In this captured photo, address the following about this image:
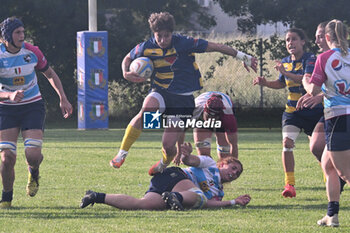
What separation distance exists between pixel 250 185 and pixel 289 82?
5.34 ft

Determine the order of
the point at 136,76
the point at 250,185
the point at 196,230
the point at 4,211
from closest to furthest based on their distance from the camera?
the point at 196,230
the point at 4,211
the point at 136,76
the point at 250,185

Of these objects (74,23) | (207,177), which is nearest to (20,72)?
(207,177)

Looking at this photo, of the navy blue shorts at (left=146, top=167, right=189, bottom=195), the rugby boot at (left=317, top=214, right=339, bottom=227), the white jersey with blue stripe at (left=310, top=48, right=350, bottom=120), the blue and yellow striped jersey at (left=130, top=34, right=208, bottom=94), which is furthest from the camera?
the blue and yellow striped jersey at (left=130, top=34, right=208, bottom=94)

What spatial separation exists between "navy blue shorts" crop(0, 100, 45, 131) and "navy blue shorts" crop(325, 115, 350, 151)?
10.9ft

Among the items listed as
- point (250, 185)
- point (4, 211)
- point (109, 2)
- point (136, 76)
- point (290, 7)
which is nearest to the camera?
point (4, 211)

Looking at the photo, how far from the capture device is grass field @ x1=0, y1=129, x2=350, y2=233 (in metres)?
7.21

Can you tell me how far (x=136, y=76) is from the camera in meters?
9.09

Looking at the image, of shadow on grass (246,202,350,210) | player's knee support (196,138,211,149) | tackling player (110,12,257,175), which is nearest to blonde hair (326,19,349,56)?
shadow on grass (246,202,350,210)

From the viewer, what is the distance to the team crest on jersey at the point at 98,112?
23.0m

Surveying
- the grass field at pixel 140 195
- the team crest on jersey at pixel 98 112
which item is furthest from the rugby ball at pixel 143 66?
the team crest on jersey at pixel 98 112

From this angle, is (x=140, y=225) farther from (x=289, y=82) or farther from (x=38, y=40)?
(x=38, y=40)

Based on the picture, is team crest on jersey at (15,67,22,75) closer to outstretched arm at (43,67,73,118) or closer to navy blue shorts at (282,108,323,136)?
outstretched arm at (43,67,73,118)

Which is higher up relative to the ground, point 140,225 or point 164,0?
point 164,0

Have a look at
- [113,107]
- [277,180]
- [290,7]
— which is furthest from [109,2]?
[277,180]
